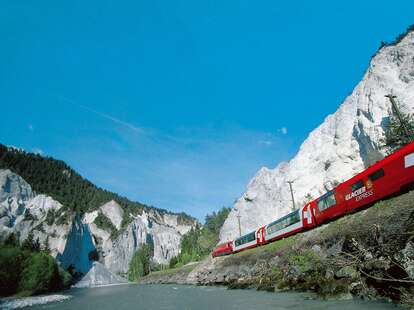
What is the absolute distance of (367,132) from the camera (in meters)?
59.8

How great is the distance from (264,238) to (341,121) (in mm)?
43387

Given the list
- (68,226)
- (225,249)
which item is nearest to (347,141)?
(225,249)

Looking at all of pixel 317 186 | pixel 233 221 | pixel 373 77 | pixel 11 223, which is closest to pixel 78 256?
pixel 11 223

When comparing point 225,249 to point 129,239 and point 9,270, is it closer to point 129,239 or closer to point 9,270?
point 9,270

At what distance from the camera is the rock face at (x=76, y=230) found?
122 metres

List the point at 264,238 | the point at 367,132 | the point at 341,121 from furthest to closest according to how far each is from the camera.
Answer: the point at 341,121, the point at 367,132, the point at 264,238

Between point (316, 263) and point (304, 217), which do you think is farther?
point (304, 217)

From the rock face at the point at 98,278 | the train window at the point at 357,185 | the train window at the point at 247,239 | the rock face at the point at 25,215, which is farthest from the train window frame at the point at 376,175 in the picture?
the rock face at the point at 98,278

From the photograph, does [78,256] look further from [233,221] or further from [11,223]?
[233,221]

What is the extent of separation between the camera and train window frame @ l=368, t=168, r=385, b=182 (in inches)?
784

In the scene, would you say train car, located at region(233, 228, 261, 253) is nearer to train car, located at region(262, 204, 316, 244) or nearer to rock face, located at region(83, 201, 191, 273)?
train car, located at region(262, 204, 316, 244)

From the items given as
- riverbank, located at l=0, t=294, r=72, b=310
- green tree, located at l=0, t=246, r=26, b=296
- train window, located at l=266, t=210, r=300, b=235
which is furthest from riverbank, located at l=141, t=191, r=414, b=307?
green tree, located at l=0, t=246, r=26, b=296

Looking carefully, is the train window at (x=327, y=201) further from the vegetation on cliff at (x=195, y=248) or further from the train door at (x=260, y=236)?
the vegetation on cliff at (x=195, y=248)

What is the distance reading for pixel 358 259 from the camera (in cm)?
879
